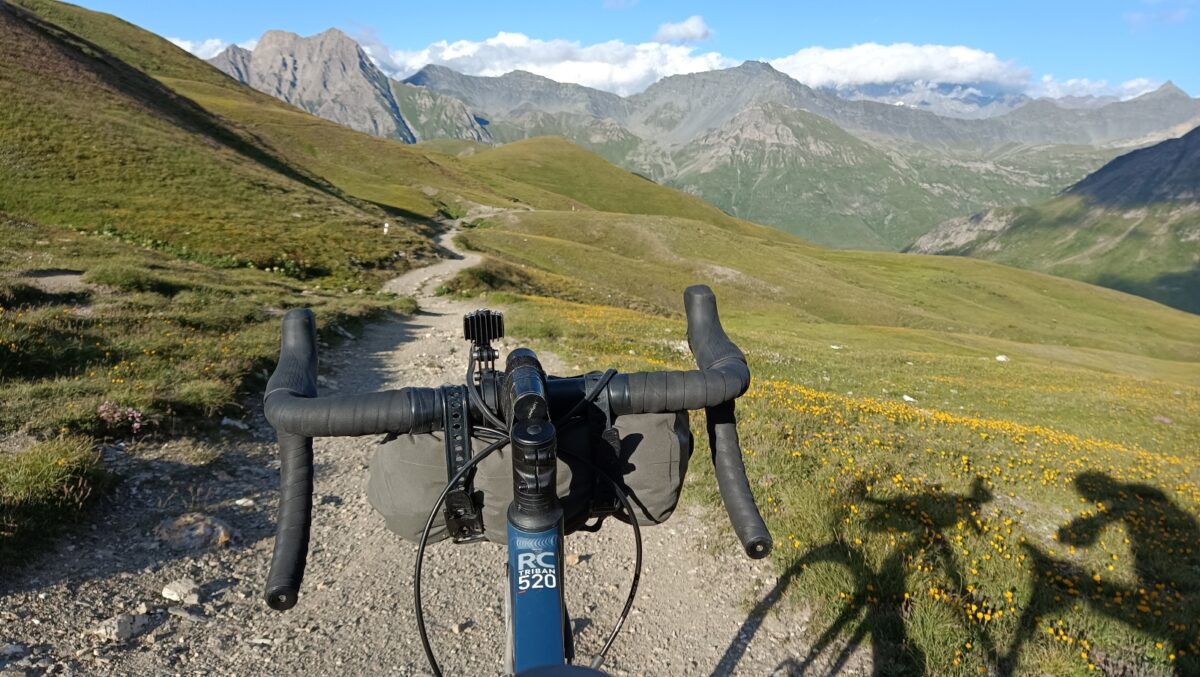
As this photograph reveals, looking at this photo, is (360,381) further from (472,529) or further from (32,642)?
(472,529)

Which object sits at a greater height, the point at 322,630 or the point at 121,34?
the point at 121,34

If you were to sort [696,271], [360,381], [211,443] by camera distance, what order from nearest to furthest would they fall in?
[211,443], [360,381], [696,271]

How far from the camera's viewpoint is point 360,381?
15555 millimetres

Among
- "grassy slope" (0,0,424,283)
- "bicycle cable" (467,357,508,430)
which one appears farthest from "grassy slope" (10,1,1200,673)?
"grassy slope" (0,0,424,283)

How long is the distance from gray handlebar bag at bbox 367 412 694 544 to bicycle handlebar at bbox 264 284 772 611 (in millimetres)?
118

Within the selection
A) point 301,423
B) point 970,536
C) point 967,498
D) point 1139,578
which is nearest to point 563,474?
point 301,423

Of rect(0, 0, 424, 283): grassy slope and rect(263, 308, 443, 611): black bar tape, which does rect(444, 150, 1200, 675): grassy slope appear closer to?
rect(263, 308, 443, 611): black bar tape

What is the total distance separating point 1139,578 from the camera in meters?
7.39

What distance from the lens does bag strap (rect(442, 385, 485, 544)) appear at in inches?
95.7

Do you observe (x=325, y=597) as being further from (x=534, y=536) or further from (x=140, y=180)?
(x=140, y=180)

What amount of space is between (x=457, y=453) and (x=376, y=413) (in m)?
0.40

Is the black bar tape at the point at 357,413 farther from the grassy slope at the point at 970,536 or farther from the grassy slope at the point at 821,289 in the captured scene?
the grassy slope at the point at 821,289

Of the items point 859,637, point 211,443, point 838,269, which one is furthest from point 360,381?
point 838,269

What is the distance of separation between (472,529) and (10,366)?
12867 mm
